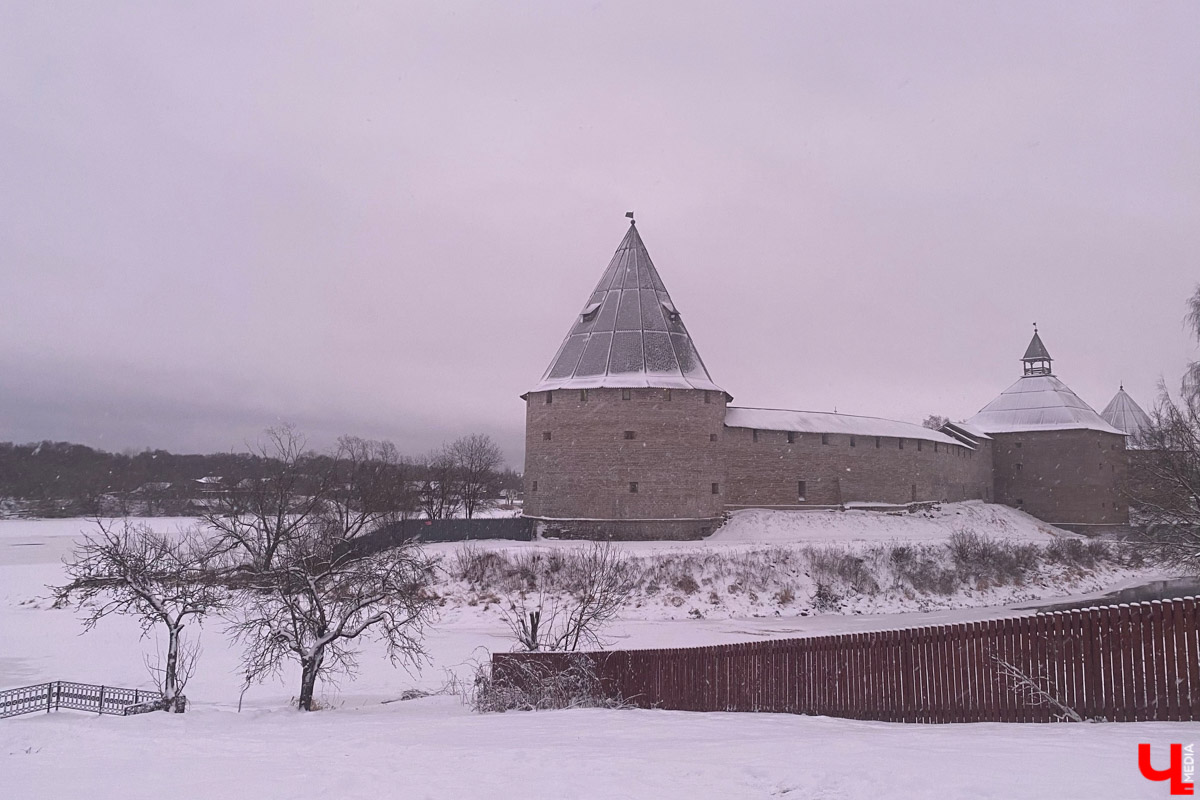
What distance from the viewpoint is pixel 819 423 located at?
2906 centimetres

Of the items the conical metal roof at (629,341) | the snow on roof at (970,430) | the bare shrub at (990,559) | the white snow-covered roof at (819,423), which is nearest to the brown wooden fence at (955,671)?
the conical metal roof at (629,341)

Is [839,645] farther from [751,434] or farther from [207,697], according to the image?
[751,434]

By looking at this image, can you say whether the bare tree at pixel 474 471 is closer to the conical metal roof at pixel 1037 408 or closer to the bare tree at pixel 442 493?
the bare tree at pixel 442 493

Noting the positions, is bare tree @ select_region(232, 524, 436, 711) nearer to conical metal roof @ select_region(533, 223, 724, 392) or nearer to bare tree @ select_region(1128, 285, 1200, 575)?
bare tree @ select_region(1128, 285, 1200, 575)

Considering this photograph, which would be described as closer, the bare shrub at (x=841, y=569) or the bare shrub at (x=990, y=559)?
the bare shrub at (x=841, y=569)

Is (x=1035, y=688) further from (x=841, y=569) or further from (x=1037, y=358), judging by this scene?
(x=1037, y=358)

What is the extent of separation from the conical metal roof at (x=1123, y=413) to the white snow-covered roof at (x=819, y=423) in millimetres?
18664

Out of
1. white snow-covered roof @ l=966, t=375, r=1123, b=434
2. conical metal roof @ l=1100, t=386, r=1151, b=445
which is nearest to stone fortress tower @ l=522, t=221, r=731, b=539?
white snow-covered roof @ l=966, t=375, r=1123, b=434

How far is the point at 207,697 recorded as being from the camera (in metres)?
11.5

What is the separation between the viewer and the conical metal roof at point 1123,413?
143 ft

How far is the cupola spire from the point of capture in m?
39.1

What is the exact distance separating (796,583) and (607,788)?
1799cm

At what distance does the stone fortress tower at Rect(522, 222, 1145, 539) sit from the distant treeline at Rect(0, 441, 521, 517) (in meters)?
24.5

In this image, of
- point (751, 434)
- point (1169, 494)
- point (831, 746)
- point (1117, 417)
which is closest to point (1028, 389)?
point (1117, 417)
